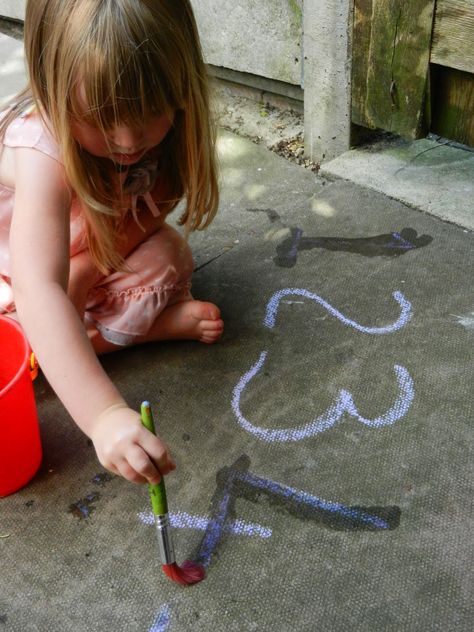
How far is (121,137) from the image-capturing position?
1062mm

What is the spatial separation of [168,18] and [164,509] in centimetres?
74

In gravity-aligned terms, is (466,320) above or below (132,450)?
below

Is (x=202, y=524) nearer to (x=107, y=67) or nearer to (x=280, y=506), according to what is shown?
(x=280, y=506)

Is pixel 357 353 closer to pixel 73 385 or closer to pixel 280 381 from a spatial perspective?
pixel 280 381

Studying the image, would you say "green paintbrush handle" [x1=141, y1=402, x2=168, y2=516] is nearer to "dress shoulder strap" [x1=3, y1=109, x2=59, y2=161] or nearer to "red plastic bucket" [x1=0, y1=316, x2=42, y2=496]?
"red plastic bucket" [x1=0, y1=316, x2=42, y2=496]

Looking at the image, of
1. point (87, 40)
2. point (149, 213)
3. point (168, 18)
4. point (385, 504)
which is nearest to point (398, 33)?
point (149, 213)

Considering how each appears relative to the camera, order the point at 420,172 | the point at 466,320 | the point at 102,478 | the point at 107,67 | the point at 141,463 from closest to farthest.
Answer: the point at 141,463, the point at 107,67, the point at 102,478, the point at 466,320, the point at 420,172

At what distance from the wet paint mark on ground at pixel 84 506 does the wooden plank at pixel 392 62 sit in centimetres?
134

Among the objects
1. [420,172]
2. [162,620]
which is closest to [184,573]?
[162,620]

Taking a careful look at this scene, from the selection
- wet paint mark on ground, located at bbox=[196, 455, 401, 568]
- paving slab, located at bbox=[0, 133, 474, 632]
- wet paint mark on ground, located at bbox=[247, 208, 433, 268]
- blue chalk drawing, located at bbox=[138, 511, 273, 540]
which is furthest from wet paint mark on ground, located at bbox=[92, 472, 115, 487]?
wet paint mark on ground, located at bbox=[247, 208, 433, 268]

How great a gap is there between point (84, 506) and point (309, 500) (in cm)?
40

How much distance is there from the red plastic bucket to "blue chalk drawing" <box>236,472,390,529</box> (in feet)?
1.27

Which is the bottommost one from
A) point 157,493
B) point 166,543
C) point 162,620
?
point 162,620

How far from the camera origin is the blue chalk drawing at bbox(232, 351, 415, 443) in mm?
1294
